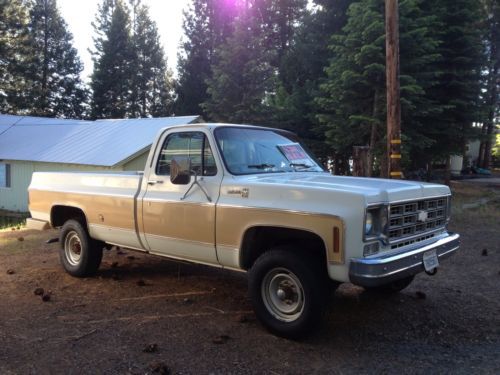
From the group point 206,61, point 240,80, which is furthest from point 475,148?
point 240,80

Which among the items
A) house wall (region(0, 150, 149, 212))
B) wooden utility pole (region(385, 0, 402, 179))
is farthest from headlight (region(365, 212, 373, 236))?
house wall (region(0, 150, 149, 212))

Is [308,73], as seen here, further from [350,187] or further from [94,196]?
[350,187]

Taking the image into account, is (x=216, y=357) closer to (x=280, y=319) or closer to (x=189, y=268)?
(x=280, y=319)

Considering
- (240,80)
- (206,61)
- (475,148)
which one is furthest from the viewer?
(475,148)

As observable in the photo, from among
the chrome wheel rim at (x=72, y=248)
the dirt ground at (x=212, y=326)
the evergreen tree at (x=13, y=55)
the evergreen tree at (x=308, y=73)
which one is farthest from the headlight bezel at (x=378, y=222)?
the evergreen tree at (x=13, y=55)

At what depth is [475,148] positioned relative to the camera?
52781 millimetres

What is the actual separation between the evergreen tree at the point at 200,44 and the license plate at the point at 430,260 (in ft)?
121

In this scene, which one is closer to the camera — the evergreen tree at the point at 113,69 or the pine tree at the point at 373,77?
the pine tree at the point at 373,77

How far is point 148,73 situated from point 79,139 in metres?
24.3

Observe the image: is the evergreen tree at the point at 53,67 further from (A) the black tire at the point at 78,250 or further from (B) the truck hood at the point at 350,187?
(B) the truck hood at the point at 350,187

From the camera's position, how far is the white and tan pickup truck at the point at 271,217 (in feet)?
13.6

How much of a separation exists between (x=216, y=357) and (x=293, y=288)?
0.93 meters

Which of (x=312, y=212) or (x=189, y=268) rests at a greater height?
(x=312, y=212)

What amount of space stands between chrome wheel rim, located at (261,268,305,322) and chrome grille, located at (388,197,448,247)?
0.97 metres
